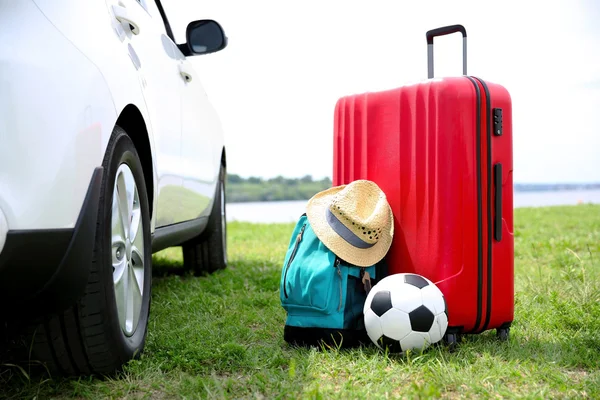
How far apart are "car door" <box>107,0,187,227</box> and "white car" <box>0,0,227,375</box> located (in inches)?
0.5

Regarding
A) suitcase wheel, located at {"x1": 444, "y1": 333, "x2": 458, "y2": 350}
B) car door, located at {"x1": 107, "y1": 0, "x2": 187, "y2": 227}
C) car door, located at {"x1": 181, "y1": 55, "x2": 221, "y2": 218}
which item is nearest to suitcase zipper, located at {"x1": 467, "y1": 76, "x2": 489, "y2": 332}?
suitcase wheel, located at {"x1": 444, "y1": 333, "x2": 458, "y2": 350}

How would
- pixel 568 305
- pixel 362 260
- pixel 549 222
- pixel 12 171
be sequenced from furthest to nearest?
pixel 549 222
pixel 568 305
pixel 362 260
pixel 12 171

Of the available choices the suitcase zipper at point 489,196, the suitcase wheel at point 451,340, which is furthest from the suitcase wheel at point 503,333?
the suitcase wheel at point 451,340

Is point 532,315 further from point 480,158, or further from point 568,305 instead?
point 480,158

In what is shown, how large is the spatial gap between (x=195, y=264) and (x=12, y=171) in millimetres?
3001

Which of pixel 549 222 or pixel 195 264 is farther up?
pixel 195 264

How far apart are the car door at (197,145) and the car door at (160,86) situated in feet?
0.37

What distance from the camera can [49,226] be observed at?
158cm

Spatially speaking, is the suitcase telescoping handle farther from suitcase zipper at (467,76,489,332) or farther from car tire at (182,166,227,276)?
car tire at (182,166,227,276)

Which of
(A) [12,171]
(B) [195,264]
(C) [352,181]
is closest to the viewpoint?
(A) [12,171]

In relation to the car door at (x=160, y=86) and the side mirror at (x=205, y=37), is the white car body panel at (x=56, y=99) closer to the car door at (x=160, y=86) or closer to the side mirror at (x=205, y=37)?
the car door at (x=160, y=86)

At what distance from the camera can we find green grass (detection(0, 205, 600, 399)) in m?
1.96

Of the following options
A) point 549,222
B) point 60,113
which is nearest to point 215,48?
point 60,113

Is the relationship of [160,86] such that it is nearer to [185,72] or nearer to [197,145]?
[185,72]
